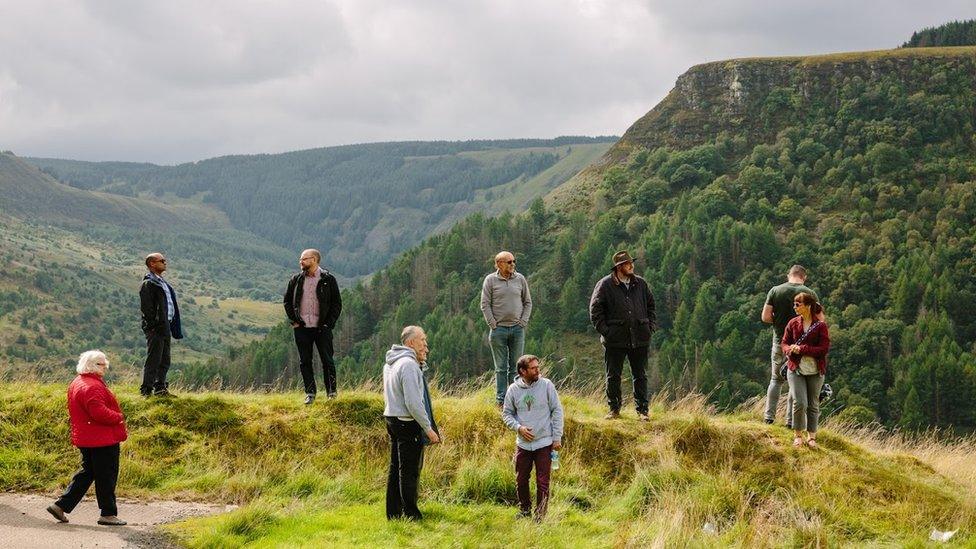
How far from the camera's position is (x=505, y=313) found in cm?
1209

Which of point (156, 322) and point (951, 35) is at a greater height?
point (951, 35)

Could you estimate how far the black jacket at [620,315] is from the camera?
1160 cm

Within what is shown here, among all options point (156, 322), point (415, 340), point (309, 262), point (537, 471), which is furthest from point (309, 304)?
point (537, 471)

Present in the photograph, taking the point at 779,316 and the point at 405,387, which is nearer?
the point at 405,387

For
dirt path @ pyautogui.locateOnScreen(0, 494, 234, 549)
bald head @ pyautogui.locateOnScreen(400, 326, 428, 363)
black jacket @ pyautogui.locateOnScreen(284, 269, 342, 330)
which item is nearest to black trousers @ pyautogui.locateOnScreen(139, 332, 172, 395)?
black jacket @ pyautogui.locateOnScreen(284, 269, 342, 330)

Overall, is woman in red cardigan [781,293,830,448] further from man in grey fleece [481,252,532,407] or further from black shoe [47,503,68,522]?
black shoe [47,503,68,522]

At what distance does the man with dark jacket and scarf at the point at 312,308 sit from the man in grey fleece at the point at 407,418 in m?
3.54

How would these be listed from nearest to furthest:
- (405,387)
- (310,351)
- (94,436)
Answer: (405,387) → (94,436) → (310,351)

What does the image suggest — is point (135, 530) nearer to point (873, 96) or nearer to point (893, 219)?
point (893, 219)

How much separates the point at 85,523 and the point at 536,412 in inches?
198

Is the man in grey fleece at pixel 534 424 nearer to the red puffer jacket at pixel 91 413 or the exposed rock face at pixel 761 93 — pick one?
the red puffer jacket at pixel 91 413

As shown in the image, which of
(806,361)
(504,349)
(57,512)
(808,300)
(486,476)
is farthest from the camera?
(504,349)

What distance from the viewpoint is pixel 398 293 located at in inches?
5349

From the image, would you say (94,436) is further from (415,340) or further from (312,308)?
(312,308)
